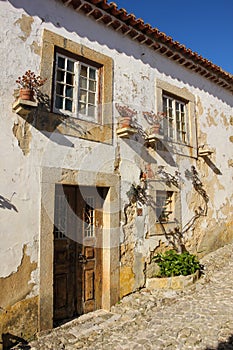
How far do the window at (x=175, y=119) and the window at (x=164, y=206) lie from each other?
1.33m

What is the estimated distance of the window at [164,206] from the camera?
6.24 m

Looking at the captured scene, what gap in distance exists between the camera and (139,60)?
605cm

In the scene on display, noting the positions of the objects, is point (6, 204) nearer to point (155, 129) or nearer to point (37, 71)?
point (37, 71)

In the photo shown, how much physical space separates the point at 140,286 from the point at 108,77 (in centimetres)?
401

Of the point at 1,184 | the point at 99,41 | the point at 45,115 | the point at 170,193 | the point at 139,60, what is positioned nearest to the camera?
the point at 1,184

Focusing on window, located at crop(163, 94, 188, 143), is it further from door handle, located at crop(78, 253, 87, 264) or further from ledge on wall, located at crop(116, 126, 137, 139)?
door handle, located at crop(78, 253, 87, 264)

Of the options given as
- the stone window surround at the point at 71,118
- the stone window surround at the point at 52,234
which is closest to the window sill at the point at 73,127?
the stone window surround at the point at 71,118

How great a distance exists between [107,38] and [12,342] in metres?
5.24

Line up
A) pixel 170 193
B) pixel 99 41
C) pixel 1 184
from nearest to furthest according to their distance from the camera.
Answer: pixel 1 184
pixel 99 41
pixel 170 193

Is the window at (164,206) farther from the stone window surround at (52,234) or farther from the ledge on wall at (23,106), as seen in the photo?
the ledge on wall at (23,106)

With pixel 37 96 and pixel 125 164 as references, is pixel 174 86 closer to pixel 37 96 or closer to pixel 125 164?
pixel 125 164

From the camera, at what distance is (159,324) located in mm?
4203

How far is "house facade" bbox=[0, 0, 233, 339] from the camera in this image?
159 inches

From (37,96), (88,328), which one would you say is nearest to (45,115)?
(37,96)
